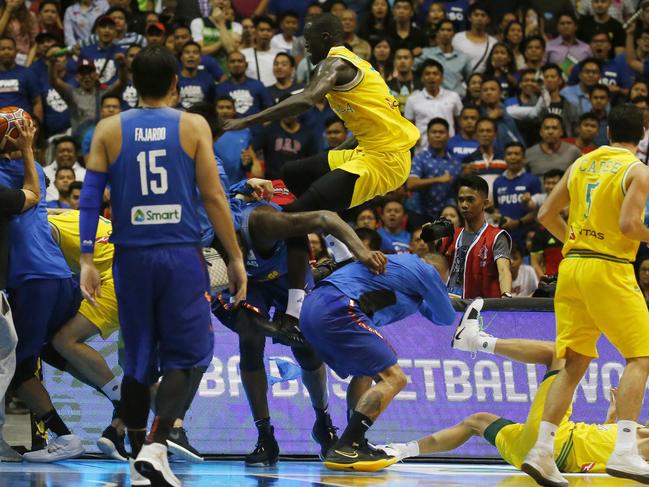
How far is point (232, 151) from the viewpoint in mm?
14570

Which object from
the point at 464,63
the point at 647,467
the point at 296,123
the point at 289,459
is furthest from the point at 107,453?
the point at 464,63

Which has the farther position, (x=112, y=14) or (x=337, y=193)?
(x=112, y=14)

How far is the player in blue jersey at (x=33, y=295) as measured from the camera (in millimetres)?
8289

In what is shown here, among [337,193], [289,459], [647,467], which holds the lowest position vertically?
[289,459]

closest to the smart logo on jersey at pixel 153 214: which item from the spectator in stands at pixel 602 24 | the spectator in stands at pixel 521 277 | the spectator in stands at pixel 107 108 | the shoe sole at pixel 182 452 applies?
the shoe sole at pixel 182 452

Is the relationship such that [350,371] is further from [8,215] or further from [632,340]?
[8,215]

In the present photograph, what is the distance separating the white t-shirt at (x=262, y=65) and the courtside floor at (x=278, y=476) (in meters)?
8.45

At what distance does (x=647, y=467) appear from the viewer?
7164mm

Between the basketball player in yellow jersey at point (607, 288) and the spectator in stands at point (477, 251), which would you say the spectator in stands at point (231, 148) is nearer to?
the spectator in stands at point (477, 251)

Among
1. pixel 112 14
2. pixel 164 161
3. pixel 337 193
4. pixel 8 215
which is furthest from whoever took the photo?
pixel 112 14

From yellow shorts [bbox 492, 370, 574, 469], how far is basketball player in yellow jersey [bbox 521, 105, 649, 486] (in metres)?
0.34

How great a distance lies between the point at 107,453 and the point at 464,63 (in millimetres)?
9795

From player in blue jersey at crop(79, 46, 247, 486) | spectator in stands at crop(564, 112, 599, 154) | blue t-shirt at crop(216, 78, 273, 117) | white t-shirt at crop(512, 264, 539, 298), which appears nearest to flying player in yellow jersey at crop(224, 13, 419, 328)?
player in blue jersey at crop(79, 46, 247, 486)

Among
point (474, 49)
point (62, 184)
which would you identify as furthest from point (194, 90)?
point (474, 49)
